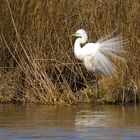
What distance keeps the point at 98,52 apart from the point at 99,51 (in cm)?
3

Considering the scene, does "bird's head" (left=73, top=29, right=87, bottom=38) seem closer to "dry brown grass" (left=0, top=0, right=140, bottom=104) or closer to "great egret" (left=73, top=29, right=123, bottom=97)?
"great egret" (left=73, top=29, right=123, bottom=97)

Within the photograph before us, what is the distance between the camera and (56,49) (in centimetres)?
1450

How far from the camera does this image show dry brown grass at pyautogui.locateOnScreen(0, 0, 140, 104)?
551 inches

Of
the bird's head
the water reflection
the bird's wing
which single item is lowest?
the water reflection

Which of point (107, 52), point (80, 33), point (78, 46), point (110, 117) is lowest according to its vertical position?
point (110, 117)

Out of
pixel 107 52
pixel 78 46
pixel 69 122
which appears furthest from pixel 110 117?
pixel 78 46

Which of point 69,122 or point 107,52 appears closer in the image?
point 69,122

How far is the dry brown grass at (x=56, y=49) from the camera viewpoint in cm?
1398

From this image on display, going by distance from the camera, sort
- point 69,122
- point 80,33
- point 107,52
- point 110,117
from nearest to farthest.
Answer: point 69,122
point 110,117
point 80,33
point 107,52

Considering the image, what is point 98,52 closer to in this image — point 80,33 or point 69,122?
point 80,33

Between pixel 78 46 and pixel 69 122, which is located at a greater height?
pixel 78 46

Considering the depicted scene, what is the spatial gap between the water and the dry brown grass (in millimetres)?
562

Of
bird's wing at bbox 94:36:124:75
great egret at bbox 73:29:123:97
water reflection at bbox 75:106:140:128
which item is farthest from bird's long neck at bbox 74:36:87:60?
water reflection at bbox 75:106:140:128

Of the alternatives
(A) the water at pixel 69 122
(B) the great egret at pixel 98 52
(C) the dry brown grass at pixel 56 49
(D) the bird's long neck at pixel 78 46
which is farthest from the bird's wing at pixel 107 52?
(A) the water at pixel 69 122
